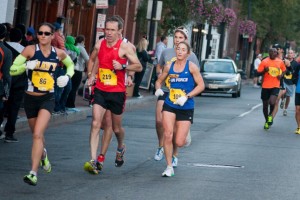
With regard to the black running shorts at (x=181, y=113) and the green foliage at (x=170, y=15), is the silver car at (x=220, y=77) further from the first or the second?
A: the black running shorts at (x=181, y=113)

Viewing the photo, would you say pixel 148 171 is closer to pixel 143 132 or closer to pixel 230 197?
pixel 230 197

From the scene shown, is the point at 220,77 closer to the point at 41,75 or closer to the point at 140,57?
the point at 140,57

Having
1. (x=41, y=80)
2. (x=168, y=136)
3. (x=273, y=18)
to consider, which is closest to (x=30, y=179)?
(x=41, y=80)

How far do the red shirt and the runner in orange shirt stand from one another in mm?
10165

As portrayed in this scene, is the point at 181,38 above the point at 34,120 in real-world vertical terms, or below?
above

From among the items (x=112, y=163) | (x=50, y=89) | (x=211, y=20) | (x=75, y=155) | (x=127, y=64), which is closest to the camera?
(x=50, y=89)

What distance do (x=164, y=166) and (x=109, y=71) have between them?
1860 mm

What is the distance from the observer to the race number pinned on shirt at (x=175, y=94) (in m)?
13.2

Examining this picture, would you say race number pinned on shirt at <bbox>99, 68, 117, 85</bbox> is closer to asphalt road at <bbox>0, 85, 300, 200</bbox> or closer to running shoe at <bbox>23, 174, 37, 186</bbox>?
asphalt road at <bbox>0, 85, 300, 200</bbox>

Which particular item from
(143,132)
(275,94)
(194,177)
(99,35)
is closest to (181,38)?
(194,177)

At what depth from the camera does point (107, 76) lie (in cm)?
1307

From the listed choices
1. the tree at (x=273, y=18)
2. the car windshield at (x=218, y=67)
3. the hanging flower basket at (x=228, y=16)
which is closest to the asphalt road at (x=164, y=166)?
the car windshield at (x=218, y=67)

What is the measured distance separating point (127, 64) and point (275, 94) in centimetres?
1031

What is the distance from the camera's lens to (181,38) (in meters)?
14.0
